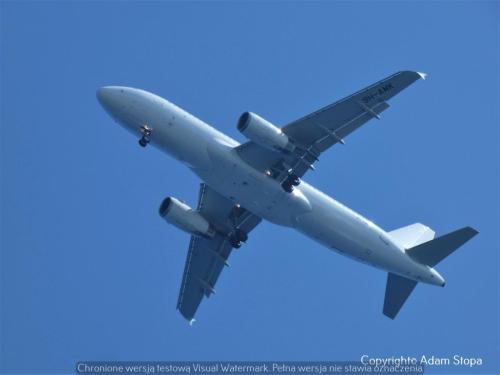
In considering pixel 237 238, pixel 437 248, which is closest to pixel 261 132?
pixel 237 238

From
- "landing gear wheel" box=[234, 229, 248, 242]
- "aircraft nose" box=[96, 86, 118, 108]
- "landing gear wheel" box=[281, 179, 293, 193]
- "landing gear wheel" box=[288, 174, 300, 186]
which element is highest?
"aircraft nose" box=[96, 86, 118, 108]

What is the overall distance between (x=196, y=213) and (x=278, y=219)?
226 inches

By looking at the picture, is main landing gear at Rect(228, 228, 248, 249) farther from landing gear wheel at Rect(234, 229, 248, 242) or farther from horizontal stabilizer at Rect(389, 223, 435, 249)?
horizontal stabilizer at Rect(389, 223, 435, 249)

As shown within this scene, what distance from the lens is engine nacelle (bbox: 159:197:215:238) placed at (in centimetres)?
4969

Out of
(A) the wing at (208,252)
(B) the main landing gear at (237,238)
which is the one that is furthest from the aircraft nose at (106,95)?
(B) the main landing gear at (237,238)

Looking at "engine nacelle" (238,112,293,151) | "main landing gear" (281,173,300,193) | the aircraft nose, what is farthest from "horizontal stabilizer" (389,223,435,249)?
the aircraft nose

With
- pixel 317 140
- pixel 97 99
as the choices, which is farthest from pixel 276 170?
pixel 97 99

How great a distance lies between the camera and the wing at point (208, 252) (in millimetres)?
51469

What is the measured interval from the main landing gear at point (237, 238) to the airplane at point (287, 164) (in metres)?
2.15

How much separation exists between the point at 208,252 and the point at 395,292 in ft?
38.3

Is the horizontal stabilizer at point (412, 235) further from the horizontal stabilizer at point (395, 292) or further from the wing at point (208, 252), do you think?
the wing at point (208, 252)

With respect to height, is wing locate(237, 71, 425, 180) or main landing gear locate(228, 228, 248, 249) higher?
wing locate(237, 71, 425, 180)

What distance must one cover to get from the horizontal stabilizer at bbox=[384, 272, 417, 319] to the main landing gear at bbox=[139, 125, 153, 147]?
16.3 m

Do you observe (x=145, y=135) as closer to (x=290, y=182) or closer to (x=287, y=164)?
(x=287, y=164)
